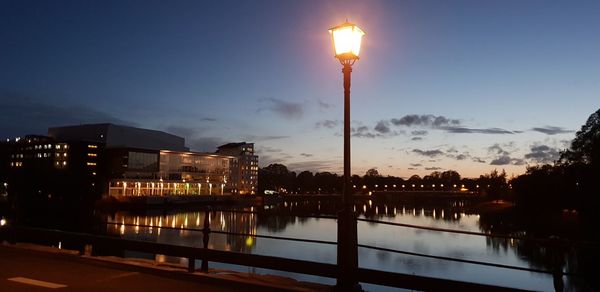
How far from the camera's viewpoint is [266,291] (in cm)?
843

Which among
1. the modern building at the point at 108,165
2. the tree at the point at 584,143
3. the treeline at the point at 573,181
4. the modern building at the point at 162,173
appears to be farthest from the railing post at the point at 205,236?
the modern building at the point at 162,173

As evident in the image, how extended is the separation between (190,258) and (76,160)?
5751 inches

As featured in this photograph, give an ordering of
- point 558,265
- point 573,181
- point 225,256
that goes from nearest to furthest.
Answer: point 558,265
point 225,256
point 573,181

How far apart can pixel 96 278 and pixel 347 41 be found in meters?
6.61

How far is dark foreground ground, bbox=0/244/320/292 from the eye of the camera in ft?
28.6

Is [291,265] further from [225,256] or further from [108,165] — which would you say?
[108,165]

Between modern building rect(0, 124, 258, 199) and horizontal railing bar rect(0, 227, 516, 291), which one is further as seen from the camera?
modern building rect(0, 124, 258, 199)

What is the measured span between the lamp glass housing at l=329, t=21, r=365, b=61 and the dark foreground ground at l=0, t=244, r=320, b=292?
4172mm

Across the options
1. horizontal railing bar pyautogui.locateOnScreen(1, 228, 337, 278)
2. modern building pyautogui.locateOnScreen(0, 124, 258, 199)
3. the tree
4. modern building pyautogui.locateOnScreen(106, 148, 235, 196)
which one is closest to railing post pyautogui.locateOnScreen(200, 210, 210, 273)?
horizontal railing bar pyautogui.locateOnScreen(1, 228, 337, 278)

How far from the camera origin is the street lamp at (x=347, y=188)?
7934 millimetres

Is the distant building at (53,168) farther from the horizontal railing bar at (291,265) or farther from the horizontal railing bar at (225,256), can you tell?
the horizontal railing bar at (291,265)

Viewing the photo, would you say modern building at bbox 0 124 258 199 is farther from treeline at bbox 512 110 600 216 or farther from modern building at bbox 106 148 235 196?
treeline at bbox 512 110 600 216

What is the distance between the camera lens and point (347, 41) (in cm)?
852

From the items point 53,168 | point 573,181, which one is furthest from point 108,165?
point 573,181
